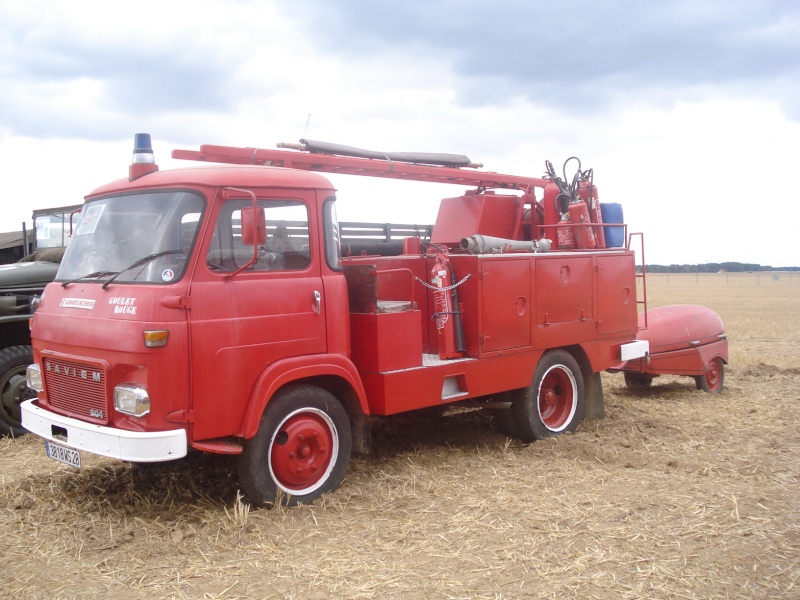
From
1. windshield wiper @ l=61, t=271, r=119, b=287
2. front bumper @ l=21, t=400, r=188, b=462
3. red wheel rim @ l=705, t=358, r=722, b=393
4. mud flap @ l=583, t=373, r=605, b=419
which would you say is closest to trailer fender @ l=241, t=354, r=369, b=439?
front bumper @ l=21, t=400, r=188, b=462

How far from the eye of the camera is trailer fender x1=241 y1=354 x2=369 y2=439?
5176mm

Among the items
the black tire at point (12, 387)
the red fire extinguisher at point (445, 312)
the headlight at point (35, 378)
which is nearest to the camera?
the headlight at point (35, 378)

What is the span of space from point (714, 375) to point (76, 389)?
337 inches

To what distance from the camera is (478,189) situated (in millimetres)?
8516

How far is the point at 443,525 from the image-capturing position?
17.0 ft

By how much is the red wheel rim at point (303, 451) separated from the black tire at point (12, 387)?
A: 3884 millimetres

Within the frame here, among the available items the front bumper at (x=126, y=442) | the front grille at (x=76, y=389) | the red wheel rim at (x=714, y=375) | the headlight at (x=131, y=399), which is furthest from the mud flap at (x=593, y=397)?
the front grille at (x=76, y=389)

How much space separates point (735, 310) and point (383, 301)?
82.6 feet

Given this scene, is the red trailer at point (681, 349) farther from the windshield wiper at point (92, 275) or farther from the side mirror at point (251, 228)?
the windshield wiper at point (92, 275)

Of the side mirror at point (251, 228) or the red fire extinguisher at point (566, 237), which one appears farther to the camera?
the red fire extinguisher at point (566, 237)

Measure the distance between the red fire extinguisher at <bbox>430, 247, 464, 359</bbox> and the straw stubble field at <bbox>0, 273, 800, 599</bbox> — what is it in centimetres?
101

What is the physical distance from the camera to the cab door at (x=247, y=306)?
5.05m

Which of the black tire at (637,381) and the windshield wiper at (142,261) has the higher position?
the windshield wiper at (142,261)

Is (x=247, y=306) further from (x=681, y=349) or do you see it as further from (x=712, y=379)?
(x=712, y=379)
